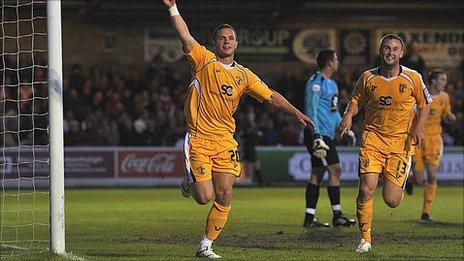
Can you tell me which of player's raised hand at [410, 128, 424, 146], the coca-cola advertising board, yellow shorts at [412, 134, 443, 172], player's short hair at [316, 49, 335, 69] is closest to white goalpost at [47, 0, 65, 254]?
player's raised hand at [410, 128, 424, 146]

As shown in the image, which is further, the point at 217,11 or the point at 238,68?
the point at 217,11

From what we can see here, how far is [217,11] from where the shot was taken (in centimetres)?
3375

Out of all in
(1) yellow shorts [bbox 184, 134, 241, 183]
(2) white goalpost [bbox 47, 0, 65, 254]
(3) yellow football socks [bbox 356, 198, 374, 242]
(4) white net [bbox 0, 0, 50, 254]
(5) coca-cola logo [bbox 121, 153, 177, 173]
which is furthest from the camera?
(5) coca-cola logo [bbox 121, 153, 177, 173]

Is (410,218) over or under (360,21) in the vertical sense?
under

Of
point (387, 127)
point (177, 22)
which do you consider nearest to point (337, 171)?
point (387, 127)

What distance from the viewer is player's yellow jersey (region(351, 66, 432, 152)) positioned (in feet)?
38.7

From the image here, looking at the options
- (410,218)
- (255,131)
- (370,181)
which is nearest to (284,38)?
(255,131)

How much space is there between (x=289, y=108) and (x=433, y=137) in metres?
7.17

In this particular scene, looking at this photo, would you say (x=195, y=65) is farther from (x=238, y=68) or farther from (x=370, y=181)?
(x=370, y=181)

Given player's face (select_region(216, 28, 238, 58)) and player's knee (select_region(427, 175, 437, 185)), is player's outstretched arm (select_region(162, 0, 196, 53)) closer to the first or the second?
player's face (select_region(216, 28, 238, 58))

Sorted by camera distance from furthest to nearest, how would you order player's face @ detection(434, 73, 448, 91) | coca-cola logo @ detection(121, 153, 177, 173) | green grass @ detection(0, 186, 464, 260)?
1. coca-cola logo @ detection(121, 153, 177, 173)
2. player's face @ detection(434, 73, 448, 91)
3. green grass @ detection(0, 186, 464, 260)

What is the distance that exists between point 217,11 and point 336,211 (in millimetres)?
19048

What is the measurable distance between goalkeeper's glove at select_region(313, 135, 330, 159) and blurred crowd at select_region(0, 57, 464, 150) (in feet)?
38.9

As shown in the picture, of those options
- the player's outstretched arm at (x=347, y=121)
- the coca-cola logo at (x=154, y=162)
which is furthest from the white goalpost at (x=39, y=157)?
the player's outstretched arm at (x=347, y=121)
